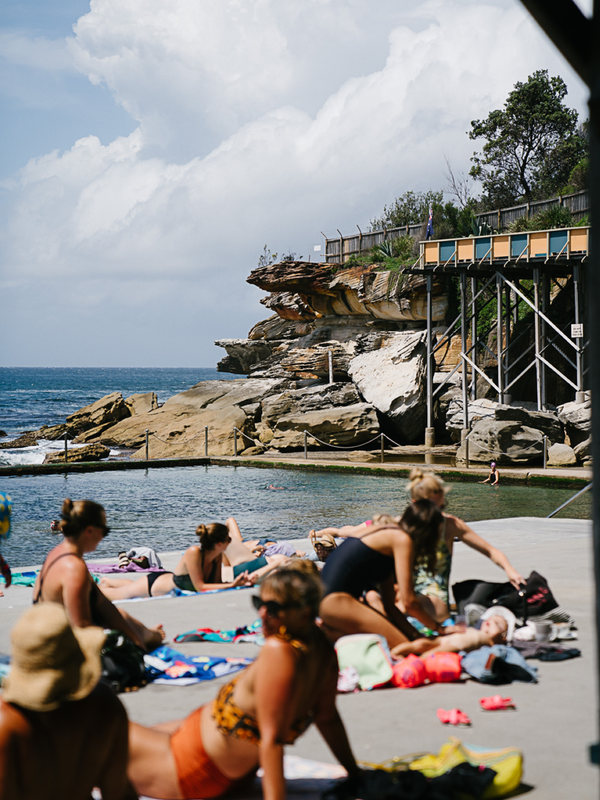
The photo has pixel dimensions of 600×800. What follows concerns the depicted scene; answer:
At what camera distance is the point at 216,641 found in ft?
16.3

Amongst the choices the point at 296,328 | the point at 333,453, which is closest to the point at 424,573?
the point at 333,453

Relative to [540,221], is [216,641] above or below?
below

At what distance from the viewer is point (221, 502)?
16359 millimetres

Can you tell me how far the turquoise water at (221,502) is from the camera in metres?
12.9

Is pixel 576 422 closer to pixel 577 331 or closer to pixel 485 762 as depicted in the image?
pixel 577 331

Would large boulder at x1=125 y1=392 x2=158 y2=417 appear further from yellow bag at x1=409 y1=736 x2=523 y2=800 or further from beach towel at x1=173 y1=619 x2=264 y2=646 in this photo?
yellow bag at x1=409 y1=736 x2=523 y2=800

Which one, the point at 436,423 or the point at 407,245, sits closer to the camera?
the point at 436,423

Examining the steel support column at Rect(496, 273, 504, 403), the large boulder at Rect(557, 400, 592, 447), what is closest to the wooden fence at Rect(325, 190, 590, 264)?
the steel support column at Rect(496, 273, 504, 403)

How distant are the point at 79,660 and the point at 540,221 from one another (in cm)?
2926

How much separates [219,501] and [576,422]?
11.1m

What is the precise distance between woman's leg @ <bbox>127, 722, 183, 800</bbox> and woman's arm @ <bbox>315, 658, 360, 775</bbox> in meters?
0.54

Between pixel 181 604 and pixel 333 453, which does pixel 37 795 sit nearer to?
pixel 181 604

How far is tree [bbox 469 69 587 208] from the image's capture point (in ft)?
118

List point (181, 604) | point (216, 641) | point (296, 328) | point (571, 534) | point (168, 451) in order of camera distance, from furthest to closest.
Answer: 1. point (296, 328)
2. point (168, 451)
3. point (571, 534)
4. point (181, 604)
5. point (216, 641)
